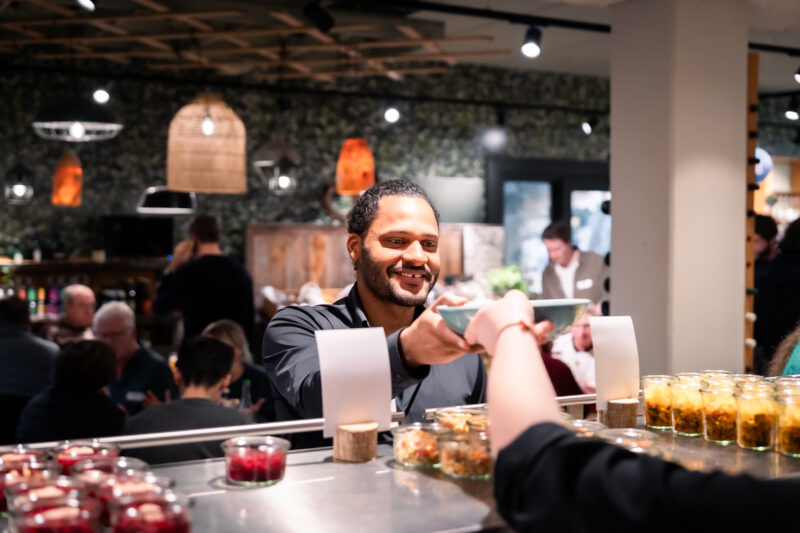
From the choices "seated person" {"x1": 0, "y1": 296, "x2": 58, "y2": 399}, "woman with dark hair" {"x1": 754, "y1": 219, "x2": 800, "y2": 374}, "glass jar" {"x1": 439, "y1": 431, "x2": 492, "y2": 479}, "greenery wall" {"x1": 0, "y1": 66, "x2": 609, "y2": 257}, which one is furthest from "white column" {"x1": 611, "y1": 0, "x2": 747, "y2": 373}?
"greenery wall" {"x1": 0, "y1": 66, "x2": 609, "y2": 257}

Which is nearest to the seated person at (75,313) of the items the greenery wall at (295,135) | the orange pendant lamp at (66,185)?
the orange pendant lamp at (66,185)

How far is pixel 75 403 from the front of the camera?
367 cm

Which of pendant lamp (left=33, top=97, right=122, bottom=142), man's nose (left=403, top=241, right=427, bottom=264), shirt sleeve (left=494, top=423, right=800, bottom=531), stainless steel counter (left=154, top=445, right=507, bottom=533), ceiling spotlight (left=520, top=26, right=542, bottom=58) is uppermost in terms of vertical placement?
ceiling spotlight (left=520, top=26, right=542, bottom=58)

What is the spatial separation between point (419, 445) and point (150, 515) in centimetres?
58

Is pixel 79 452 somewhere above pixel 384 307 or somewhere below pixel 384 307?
below

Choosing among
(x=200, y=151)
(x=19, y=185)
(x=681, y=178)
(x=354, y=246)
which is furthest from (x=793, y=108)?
(x=354, y=246)

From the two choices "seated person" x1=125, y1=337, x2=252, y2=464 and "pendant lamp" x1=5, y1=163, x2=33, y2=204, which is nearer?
"seated person" x1=125, y1=337, x2=252, y2=464

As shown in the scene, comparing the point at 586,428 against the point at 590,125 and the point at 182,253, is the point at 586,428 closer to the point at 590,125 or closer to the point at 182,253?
the point at 182,253

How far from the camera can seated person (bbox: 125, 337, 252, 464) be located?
2.94 meters

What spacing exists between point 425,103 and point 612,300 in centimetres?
668

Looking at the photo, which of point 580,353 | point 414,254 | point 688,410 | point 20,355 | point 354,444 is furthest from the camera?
point 580,353

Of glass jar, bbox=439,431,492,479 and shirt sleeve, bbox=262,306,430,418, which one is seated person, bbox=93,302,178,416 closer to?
shirt sleeve, bbox=262,306,430,418

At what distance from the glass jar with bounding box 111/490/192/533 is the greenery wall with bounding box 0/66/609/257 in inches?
312

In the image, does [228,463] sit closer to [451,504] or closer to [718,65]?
[451,504]
